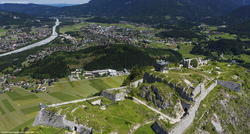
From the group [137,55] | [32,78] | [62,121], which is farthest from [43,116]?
[137,55]

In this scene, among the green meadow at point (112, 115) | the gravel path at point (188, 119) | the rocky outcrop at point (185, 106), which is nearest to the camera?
the green meadow at point (112, 115)

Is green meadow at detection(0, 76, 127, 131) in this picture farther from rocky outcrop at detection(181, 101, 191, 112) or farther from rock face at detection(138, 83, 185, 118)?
rocky outcrop at detection(181, 101, 191, 112)

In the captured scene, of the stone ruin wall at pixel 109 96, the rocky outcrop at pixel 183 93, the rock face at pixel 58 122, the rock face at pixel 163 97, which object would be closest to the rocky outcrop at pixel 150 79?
the rock face at pixel 163 97

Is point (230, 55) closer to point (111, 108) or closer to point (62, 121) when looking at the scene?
point (111, 108)

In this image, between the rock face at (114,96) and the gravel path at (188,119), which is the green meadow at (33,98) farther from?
the gravel path at (188,119)

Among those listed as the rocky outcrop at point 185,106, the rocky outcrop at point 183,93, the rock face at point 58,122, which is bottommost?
the rock face at point 58,122

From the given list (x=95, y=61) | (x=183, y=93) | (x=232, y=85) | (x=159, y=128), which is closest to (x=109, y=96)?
(x=159, y=128)
